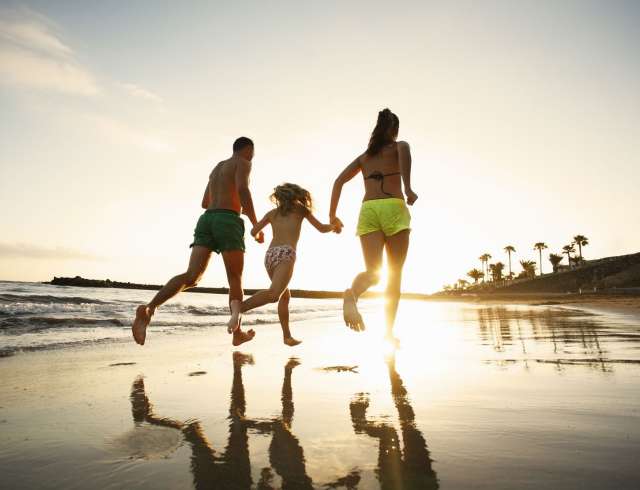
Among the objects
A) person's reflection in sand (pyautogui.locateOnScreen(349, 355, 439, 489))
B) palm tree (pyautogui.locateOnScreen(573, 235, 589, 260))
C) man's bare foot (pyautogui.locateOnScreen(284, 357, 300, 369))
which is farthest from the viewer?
palm tree (pyautogui.locateOnScreen(573, 235, 589, 260))

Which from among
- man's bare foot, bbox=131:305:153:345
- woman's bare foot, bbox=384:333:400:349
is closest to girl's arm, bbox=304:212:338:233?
woman's bare foot, bbox=384:333:400:349

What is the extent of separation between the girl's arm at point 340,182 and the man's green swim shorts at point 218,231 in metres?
1.05

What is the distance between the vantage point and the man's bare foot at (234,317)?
158 inches

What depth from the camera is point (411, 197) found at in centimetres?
410

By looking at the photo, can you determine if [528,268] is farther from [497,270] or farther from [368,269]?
[368,269]

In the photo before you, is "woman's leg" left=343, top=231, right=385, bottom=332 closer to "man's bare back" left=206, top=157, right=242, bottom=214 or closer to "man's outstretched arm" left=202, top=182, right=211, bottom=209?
"man's bare back" left=206, top=157, right=242, bottom=214

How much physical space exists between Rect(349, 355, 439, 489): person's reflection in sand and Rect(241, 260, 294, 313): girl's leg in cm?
251

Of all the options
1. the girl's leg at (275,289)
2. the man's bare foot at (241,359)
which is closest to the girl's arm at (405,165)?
the girl's leg at (275,289)

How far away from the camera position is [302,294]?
509ft

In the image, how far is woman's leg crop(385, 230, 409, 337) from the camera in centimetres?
429

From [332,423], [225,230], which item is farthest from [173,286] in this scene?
[332,423]

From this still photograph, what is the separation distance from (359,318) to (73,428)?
2.34 meters

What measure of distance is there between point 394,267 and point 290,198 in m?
1.46

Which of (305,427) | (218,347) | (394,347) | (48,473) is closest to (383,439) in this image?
(305,427)
